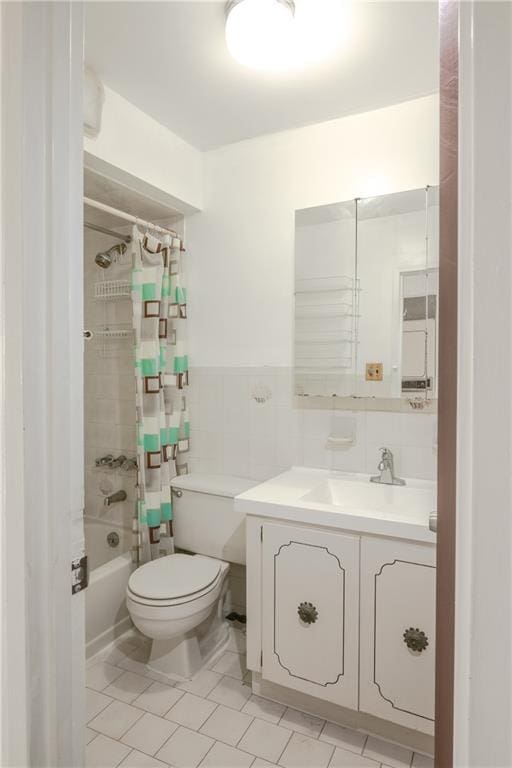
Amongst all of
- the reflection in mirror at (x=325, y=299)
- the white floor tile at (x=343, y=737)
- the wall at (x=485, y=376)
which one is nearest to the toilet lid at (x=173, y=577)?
the white floor tile at (x=343, y=737)

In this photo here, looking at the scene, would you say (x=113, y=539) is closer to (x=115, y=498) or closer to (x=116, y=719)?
(x=115, y=498)

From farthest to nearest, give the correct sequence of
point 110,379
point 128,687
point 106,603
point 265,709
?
point 110,379
point 106,603
point 128,687
point 265,709

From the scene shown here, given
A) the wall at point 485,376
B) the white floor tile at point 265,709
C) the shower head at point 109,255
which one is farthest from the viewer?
the shower head at point 109,255

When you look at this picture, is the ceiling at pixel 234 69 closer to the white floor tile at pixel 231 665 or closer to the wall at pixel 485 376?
the wall at pixel 485 376

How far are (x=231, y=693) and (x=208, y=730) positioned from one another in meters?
0.21

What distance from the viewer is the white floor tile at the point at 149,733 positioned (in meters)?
1.52

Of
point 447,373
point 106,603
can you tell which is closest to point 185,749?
point 106,603

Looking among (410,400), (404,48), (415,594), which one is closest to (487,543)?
(415,594)

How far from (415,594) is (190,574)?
92cm

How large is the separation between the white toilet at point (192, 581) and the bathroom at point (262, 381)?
12 mm

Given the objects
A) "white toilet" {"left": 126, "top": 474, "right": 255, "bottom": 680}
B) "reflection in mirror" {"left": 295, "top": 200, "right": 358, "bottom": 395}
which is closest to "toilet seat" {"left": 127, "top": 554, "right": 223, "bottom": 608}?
"white toilet" {"left": 126, "top": 474, "right": 255, "bottom": 680}

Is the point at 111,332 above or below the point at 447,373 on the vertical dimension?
above

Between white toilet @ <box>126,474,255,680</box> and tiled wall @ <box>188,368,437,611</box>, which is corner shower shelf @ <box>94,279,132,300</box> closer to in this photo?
tiled wall @ <box>188,368,437,611</box>

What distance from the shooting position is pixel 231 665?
196 centimetres
